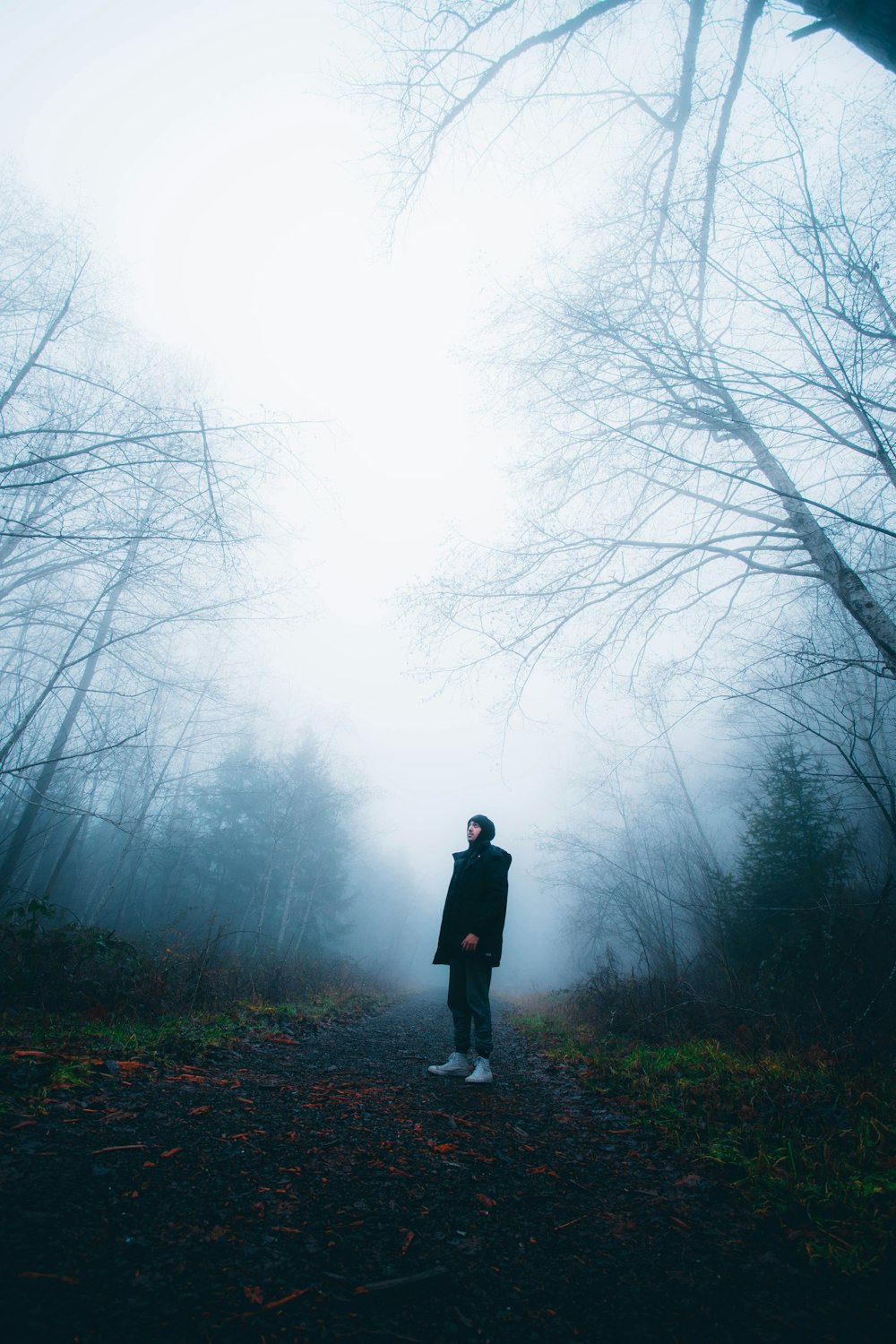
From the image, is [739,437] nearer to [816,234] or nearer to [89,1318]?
[816,234]

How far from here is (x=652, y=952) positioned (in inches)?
259

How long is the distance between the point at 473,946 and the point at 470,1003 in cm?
46

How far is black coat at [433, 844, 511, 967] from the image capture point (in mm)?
3850

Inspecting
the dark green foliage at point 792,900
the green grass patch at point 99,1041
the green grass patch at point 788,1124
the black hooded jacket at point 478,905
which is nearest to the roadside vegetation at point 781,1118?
the green grass patch at point 788,1124

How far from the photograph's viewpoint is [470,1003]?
379 cm

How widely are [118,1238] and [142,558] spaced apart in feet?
18.2

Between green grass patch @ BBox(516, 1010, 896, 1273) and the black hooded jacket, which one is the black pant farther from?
green grass patch @ BBox(516, 1010, 896, 1273)

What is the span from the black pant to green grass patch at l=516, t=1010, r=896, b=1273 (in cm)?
100

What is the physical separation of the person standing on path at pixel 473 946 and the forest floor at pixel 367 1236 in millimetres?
1056

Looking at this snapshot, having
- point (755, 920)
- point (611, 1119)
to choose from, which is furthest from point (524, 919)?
point (611, 1119)

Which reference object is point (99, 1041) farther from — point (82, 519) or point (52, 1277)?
point (82, 519)

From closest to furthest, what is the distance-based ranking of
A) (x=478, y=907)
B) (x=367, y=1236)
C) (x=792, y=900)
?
(x=367, y=1236) < (x=478, y=907) < (x=792, y=900)

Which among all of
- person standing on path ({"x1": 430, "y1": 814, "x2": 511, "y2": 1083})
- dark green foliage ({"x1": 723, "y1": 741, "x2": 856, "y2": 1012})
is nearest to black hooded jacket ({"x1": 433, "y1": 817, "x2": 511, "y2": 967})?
person standing on path ({"x1": 430, "y1": 814, "x2": 511, "y2": 1083})

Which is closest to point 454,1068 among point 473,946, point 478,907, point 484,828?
point 473,946
